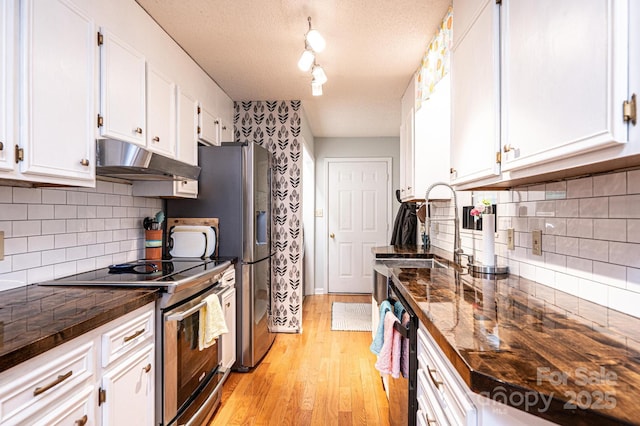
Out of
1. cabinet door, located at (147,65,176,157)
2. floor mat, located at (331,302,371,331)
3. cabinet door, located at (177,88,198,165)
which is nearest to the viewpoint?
cabinet door, located at (147,65,176,157)

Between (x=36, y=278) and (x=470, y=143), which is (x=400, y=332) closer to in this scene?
(x=470, y=143)

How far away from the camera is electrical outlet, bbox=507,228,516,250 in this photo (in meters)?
1.67

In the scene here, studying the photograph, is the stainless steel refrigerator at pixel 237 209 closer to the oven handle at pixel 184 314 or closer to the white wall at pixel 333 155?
the oven handle at pixel 184 314

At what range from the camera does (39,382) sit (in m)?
1.00

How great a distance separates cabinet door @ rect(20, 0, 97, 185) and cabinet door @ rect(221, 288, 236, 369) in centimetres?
132

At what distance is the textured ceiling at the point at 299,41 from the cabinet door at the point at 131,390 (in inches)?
74.3

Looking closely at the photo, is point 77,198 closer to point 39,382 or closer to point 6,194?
point 6,194

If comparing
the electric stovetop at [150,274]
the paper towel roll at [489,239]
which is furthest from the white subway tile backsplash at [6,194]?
the paper towel roll at [489,239]

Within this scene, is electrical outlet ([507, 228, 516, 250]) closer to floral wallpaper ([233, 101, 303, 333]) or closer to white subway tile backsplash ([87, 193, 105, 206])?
white subway tile backsplash ([87, 193, 105, 206])

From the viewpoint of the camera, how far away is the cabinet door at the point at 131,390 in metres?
1.32

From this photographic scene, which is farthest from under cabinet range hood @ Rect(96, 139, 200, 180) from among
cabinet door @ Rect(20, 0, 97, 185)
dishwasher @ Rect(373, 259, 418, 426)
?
dishwasher @ Rect(373, 259, 418, 426)

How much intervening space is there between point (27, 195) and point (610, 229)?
2.30 meters

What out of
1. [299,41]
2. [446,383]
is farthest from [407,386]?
[299,41]

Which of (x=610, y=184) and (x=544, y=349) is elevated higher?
(x=610, y=184)
